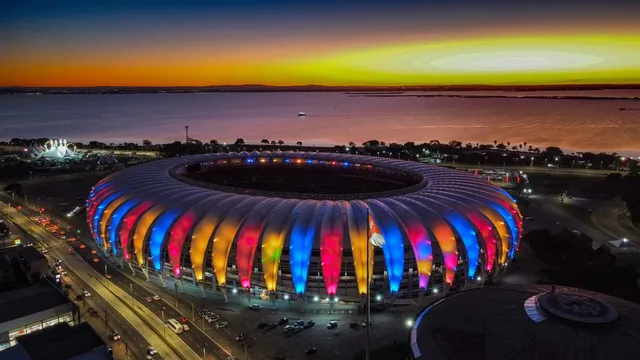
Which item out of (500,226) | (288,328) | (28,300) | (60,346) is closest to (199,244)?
(288,328)

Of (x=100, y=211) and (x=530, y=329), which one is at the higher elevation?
(x=100, y=211)

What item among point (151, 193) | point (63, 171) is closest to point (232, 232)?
point (151, 193)

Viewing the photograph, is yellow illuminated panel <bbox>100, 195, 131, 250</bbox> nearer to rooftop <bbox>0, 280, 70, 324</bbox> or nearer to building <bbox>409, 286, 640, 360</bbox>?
rooftop <bbox>0, 280, 70, 324</bbox>

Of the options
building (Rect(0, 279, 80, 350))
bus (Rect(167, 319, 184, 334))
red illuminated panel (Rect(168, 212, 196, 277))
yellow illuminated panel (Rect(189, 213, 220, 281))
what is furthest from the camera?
red illuminated panel (Rect(168, 212, 196, 277))

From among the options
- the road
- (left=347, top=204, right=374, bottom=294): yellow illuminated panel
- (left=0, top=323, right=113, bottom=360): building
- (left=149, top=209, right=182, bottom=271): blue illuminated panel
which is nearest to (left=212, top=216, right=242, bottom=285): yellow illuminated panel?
(left=149, top=209, right=182, bottom=271): blue illuminated panel

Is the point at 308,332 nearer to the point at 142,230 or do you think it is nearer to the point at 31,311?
the point at 142,230

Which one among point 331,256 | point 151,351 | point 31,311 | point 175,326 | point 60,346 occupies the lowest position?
point 151,351

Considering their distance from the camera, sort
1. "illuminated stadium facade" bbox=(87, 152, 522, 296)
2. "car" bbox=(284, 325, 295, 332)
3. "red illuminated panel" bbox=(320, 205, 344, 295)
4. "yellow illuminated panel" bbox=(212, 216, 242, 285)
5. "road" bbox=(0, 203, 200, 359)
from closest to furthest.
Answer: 1. "road" bbox=(0, 203, 200, 359)
2. "car" bbox=(284, 325, 295, 332)
3. "red illuminated panel" bbox=(320, 205, 344, 295)
4. "illuminated stadium facade" bbox=(87, 152, 522, 296)
5. "yellow illuminated panel" bbox=(212, 216, 242, 285)
